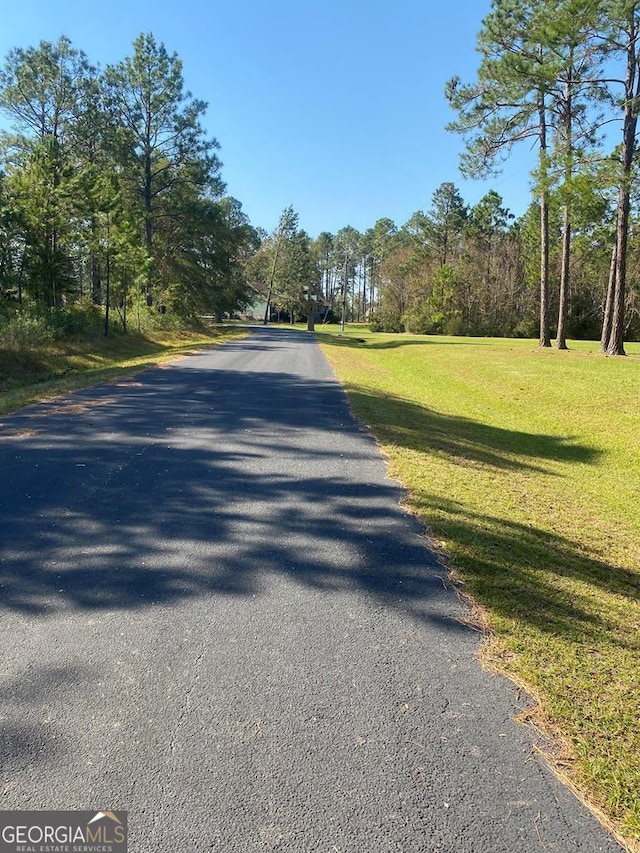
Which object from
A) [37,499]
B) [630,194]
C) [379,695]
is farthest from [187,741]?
[630,194]

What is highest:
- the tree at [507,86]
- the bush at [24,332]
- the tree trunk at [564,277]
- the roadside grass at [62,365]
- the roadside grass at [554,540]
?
the tree at [507,86]

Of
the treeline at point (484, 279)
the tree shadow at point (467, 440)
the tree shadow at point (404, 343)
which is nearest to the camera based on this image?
the tree shadow at point (467, 440)

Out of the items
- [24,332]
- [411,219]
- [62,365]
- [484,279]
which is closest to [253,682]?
[62,365]

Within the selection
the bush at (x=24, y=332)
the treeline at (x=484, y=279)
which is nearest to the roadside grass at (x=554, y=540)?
the bush at (x=24, y=332)

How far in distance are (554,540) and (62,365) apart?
14.5 m

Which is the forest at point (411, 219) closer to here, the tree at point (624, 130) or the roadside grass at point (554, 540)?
the tree at point (624, 130)

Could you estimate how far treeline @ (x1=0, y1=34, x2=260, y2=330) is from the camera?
1939cm

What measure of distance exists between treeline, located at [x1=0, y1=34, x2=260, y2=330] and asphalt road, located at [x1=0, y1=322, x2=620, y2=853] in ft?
54.4

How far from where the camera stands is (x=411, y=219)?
223 feet

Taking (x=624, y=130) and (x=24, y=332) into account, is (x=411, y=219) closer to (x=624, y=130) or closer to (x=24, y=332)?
(x=624, y=130)

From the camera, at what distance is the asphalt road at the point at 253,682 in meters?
1.74

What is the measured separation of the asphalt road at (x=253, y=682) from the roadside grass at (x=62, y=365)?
580 cm

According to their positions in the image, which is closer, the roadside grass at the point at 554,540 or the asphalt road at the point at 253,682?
the asphalt road at the point at 253,682

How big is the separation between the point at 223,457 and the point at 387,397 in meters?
6.51
